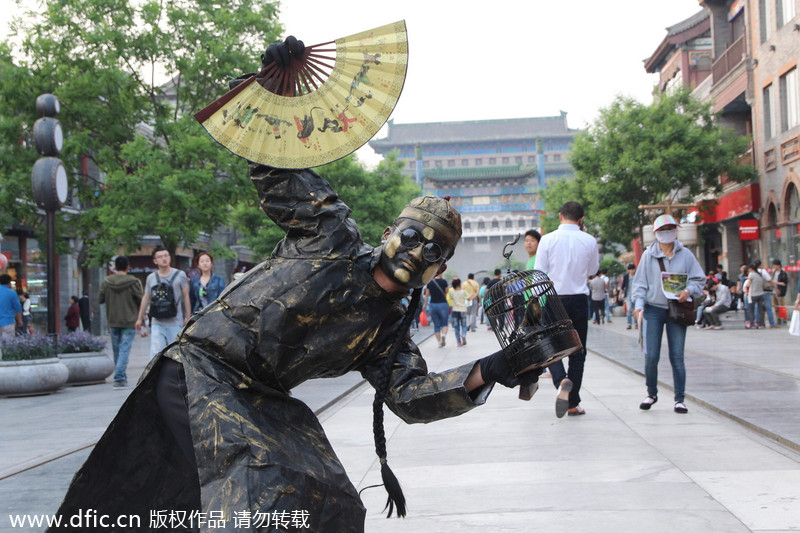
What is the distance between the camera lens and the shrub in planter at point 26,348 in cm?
1084

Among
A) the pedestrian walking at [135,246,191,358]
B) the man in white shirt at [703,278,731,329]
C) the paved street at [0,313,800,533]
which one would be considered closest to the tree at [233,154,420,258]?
the man in white shirt at [703,278,731,329]

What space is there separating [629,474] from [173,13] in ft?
59.3

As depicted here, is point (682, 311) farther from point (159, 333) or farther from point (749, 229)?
point (749, 229)

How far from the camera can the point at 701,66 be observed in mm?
36750

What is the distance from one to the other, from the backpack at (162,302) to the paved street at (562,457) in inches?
43.0

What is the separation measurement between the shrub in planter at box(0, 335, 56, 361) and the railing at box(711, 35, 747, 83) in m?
23.9

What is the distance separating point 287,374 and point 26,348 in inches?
360

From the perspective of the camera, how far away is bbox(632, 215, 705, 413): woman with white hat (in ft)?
25.6

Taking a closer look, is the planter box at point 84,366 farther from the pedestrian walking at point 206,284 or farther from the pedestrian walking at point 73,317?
the pedestrian walking at point 73,317

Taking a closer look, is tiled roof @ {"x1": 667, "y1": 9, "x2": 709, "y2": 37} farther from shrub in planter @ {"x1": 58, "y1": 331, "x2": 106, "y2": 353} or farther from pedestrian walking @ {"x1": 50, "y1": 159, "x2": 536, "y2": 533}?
pedestrian walking @ {"x1": 50, "y1": 159, "x2": 536, "y2": 533}

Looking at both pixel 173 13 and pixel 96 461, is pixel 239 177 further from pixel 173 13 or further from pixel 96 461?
pixel 96 461

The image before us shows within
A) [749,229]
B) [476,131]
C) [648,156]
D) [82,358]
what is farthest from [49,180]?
[476,131]

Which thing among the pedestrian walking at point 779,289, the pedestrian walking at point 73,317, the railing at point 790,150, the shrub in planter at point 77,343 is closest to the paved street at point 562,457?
the shrub in planter at point 77,343

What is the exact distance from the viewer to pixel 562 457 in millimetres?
5969
